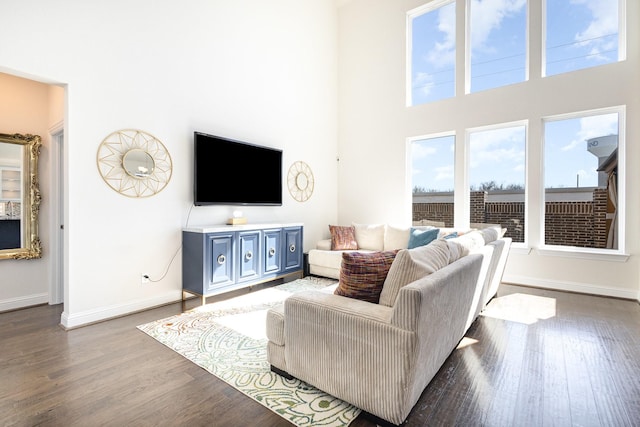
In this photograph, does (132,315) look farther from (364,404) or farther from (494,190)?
(494,190)

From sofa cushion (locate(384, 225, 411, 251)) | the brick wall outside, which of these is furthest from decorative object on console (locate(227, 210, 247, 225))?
the brick wall outside

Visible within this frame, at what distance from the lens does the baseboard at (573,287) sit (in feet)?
12.4

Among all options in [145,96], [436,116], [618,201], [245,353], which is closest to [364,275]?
[245,353]

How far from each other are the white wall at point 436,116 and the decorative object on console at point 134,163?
A: 140 inches

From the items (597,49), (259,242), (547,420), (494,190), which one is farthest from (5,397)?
(597,49)

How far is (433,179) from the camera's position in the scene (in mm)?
5309

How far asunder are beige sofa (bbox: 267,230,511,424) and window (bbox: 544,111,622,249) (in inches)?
125

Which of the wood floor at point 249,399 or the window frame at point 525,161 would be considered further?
the window frame at point 525,161

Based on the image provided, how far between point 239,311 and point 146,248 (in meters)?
1.23

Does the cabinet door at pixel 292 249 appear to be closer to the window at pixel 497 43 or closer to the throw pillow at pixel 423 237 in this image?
the throw pillow at pixel 423 237

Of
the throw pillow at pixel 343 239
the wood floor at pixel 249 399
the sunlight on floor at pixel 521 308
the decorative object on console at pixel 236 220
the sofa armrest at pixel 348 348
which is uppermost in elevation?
the decorative object on console at pixel 236 220

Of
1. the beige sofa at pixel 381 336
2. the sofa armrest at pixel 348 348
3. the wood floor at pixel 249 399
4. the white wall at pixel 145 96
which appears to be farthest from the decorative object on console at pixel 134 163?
the sofa armrest at pixel 348 348

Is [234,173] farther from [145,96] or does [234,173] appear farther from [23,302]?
[23,302]

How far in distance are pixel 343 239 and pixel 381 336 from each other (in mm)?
3559
